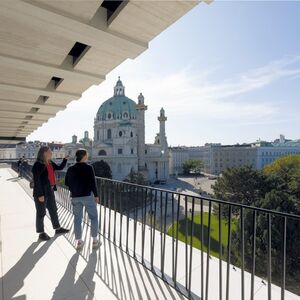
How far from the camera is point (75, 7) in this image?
3232mm

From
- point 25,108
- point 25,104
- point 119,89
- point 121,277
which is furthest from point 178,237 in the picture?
point 119,89

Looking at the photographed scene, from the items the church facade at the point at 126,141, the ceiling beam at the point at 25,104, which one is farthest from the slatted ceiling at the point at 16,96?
the church facade at the point at 126,141

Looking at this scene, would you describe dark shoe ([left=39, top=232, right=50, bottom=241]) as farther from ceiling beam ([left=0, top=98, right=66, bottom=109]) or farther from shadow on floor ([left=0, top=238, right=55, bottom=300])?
ceiling beam ([left=0, top=98, right=66, bottom=109])

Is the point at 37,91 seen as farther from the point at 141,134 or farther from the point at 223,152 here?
the point at 223,152

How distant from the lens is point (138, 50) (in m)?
4.25

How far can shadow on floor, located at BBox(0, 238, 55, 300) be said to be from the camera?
3.11m

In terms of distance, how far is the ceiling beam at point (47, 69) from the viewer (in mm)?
4762

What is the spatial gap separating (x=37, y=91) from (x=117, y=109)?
76.2 metres

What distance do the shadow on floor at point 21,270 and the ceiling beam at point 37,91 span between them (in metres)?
3.70

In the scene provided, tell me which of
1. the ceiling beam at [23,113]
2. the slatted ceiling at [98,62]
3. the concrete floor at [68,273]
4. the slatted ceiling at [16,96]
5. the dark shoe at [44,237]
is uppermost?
the slatted ceiling at [98,62]

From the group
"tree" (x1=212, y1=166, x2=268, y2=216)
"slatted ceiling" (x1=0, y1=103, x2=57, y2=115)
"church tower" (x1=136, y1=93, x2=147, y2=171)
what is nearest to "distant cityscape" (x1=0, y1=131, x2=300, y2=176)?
"church tower" (x1=136, y1=93, x2=147, y2=171)

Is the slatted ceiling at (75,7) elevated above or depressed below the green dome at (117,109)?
below

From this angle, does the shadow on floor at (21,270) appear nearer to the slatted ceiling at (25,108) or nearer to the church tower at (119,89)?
the slatted ceiling at (25,108)

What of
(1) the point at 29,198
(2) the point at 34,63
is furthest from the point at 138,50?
(1) the point at 29,198
